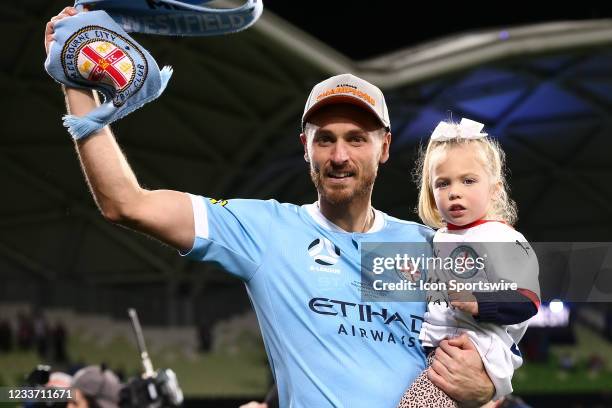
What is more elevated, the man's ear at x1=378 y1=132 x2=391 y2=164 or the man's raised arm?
the man's ear at x1=378 y1=132 x2=391 y2=164

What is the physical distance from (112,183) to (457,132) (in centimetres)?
127

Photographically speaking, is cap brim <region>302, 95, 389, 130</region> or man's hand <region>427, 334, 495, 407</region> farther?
cap brim <region>302, 95, 389, 130</region>

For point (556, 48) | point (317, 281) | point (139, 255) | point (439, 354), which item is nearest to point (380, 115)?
point (317, 281)

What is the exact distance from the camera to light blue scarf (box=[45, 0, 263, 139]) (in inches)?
99.0

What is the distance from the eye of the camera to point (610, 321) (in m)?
18.9

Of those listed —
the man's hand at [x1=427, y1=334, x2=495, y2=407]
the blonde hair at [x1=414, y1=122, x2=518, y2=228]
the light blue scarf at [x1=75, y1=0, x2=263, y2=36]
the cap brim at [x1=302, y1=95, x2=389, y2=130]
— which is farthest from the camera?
the blonde hair at [x1=414, y1=122, x2=518, y2=228]

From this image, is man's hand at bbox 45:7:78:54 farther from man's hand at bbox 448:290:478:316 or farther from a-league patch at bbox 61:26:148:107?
man's hand at bbox 448:290:478:316

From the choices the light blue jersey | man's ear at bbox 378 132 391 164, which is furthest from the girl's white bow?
the light blue jersey

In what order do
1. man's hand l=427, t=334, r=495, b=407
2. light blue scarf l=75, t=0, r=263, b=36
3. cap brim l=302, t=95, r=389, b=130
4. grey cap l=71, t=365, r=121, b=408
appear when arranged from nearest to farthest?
light blue scarf l=75, t=0, r=263, b=36 < man's hand l=427, t=334, r=495, b=407 < cap brim l=302, t=95, r=389, b=130 < grey cap l=71, t=365, r=121, b=408

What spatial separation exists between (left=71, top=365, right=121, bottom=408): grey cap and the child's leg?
2767 millimetres

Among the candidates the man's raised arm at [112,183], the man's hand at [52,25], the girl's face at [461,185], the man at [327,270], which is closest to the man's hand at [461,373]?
the man at [327,270]

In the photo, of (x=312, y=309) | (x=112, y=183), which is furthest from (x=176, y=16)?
(x=312, y=309)

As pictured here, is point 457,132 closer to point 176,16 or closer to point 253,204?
point 253,204

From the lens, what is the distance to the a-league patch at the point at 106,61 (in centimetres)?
252
